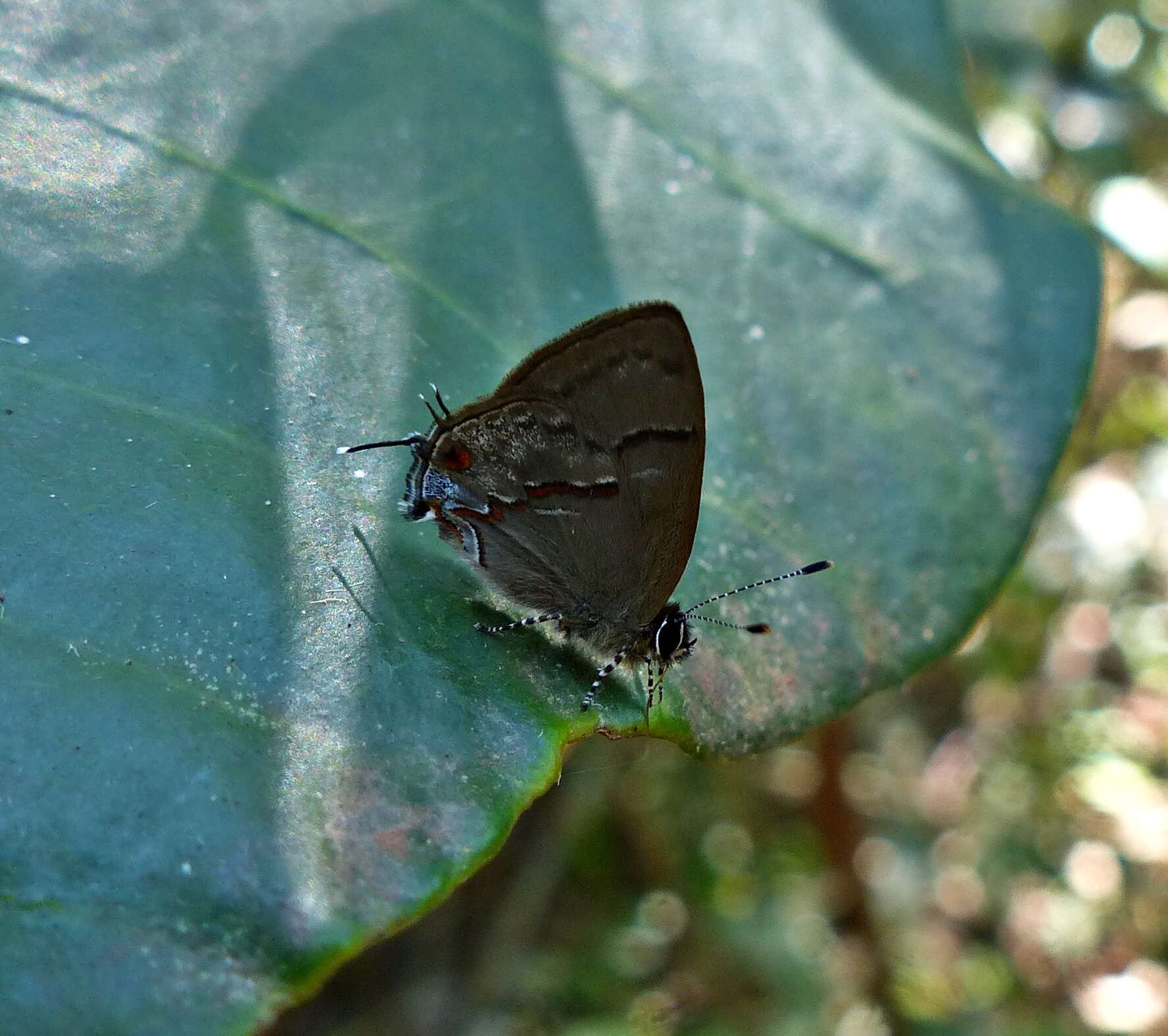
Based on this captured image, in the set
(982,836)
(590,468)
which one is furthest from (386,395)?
(982,836)

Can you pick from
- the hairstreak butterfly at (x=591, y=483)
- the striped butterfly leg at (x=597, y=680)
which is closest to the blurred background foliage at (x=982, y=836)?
the hairstreak butterfly at (x=591, y=483)

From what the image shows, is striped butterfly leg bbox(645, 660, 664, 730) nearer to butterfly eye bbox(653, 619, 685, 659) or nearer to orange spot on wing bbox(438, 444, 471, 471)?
butterfly eye bbox(653, 619, 685, 659)

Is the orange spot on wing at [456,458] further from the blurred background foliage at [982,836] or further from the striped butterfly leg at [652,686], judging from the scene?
the blurred background foliage at [982,836]

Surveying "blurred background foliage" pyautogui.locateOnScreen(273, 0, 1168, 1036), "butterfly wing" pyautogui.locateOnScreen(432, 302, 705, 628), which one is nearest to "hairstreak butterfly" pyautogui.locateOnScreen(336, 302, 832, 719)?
"butterfly wing" pyautogui.locateOnScreen(432, 302, 705, 628)

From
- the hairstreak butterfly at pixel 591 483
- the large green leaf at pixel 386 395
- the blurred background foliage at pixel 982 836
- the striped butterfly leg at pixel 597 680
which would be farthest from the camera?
the blurred background foliage at pixel 982 836

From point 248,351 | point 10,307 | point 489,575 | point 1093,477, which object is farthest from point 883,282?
point 1093,477
